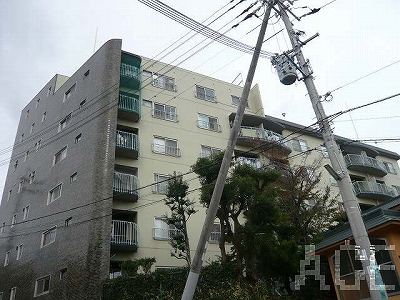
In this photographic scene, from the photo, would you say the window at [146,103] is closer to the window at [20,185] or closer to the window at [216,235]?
the window at [216,235]

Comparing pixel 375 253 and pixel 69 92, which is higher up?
pixel 69 92

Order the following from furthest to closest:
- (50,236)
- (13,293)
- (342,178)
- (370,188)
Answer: (370,188) → (13,293) → (50,236) → (342,178)

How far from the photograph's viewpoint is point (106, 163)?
18.8 metres

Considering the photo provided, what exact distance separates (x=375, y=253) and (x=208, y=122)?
15961 millimetres

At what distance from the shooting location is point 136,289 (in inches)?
555

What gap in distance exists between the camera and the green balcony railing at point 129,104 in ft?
70.4

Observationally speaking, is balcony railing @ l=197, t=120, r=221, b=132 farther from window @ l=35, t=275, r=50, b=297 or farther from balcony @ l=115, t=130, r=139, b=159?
window @ l=35, t=275, r=50, b=297

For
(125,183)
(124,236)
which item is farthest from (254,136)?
(124,236)

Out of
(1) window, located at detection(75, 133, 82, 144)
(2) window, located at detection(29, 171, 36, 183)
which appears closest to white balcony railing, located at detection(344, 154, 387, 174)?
(1) window, located at detection(75, 133, 82, 144)

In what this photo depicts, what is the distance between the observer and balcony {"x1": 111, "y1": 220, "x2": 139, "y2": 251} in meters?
17.2

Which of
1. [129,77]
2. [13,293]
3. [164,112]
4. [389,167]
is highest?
[129,77]

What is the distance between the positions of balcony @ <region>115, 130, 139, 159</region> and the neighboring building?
443 inches

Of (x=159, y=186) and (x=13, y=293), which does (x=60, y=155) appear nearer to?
(x=159, y=186)

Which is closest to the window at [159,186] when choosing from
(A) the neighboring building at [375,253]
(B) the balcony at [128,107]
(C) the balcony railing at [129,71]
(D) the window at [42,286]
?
(B) the balcony at [128,107]
